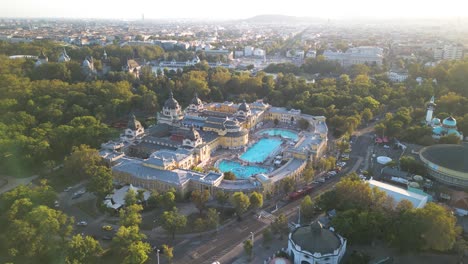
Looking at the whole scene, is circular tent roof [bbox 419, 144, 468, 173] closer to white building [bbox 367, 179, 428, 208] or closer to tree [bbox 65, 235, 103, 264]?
white building [bbox 367, 179, 428, 208]

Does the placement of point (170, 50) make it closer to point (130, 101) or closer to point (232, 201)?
point (130, 101)

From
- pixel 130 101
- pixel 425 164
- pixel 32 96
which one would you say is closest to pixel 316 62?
pixel 130 101

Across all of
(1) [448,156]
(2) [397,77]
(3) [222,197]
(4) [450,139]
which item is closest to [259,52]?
(2) [397,77]

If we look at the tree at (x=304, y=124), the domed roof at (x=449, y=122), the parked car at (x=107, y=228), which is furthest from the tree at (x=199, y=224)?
the domed roof at (x=449, y=122)

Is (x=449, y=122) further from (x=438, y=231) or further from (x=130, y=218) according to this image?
(x=130, y=218)

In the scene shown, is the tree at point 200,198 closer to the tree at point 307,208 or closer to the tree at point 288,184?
the tree at point 288,184
